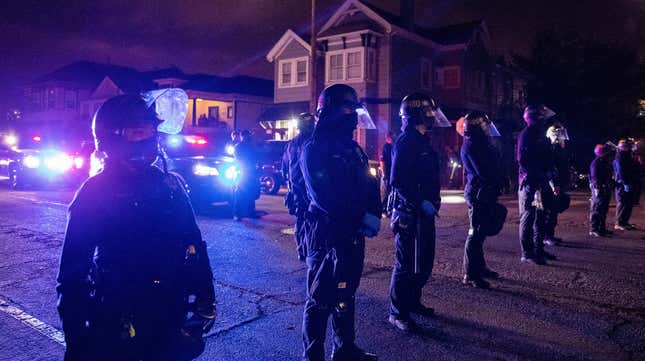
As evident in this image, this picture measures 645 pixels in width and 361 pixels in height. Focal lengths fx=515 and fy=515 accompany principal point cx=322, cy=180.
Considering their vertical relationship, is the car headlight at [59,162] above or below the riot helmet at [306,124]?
below

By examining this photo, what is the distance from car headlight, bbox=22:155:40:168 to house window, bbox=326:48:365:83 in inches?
605

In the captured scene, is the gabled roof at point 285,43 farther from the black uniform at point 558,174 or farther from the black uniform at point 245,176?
the black uniform at point 558,174

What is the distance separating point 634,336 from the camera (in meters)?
4.39

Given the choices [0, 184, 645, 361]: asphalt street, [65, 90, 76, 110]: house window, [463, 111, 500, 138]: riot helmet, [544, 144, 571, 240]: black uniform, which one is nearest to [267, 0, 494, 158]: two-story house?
[544, 144, 571, 240]: black uniform

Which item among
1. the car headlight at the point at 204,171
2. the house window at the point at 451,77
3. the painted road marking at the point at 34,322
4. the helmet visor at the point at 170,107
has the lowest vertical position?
the painted road marking at the point at 34,322

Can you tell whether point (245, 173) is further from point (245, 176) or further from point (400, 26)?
point (400, 26)

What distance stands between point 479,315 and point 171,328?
3.42 meters

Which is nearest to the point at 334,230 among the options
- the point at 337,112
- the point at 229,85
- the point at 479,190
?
the point at 337,112

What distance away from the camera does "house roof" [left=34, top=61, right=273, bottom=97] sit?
41803 mm

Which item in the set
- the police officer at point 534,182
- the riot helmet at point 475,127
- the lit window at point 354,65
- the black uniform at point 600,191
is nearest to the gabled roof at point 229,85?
the lit window at point 354,65

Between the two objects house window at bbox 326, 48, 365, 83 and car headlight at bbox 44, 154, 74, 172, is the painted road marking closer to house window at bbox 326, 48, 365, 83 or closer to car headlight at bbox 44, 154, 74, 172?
car headlight at bbox 44, 154, 74, 172

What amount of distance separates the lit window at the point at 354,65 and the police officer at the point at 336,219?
2481cm

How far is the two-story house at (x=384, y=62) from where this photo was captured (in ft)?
90.8

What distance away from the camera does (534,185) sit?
22.9ft
